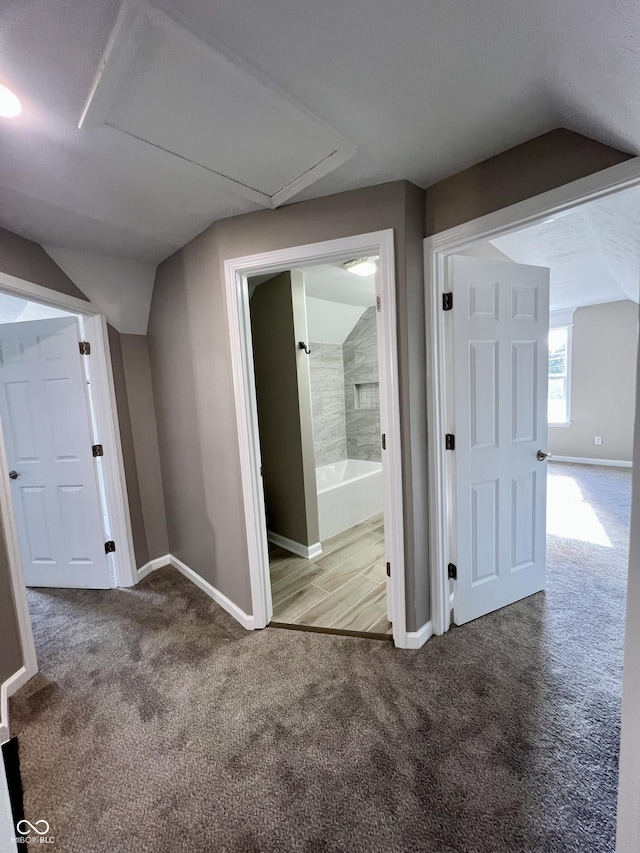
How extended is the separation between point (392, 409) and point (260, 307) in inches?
76.9

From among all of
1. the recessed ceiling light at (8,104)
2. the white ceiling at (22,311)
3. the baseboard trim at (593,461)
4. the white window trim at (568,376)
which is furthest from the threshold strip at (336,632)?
the white window trim at (568,376)

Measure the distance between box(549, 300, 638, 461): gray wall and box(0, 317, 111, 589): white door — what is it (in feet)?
21.4

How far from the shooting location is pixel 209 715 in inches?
59.6

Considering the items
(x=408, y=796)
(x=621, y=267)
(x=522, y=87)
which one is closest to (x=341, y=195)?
(x=522, y=87)

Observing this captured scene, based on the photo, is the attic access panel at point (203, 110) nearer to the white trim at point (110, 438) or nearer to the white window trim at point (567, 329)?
the white trim at point (110, 438)

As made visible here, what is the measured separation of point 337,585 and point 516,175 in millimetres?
2538

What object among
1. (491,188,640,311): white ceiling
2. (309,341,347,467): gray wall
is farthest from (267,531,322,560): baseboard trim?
(491,188,640,311): white ceiling

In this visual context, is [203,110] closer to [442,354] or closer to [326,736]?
[442,354]

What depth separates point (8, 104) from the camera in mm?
1056

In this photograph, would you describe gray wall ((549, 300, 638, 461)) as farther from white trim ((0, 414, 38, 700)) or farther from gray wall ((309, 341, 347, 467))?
white trim ((0, 414, 38, 700))

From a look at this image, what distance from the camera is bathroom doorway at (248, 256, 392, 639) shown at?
231 cm

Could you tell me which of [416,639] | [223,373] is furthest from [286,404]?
[416,639]

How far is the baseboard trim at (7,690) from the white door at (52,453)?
2.84 ft

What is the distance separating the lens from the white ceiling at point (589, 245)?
6.50ft
